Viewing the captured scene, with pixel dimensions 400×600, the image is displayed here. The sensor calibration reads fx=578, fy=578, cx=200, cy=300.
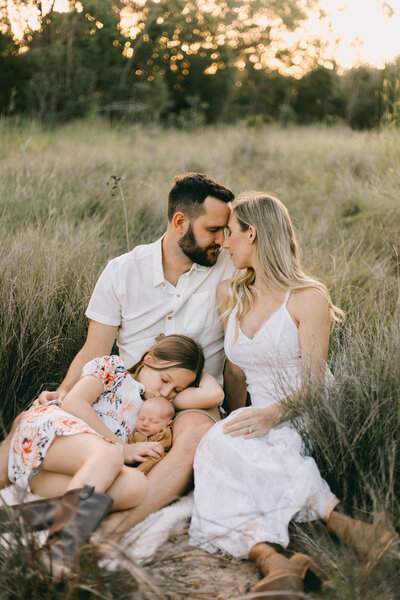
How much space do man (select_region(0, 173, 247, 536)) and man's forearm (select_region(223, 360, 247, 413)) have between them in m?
0.04

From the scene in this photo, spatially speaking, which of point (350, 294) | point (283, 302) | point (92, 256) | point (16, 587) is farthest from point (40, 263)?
Result: point (16, 587)

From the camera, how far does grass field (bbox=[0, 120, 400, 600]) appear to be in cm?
251

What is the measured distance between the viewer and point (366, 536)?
6.96ft

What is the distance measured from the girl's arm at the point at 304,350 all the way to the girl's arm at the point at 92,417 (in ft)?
1.32

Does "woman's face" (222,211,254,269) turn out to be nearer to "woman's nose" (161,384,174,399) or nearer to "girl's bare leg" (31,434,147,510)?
"woman's nose" (161,384,174,399)

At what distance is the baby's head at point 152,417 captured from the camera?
3053 mm

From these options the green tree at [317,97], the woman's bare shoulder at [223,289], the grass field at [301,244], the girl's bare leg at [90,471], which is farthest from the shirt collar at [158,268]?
the green tree at [317,97]

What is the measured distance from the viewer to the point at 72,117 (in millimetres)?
11359

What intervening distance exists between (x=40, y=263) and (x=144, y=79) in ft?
37.8

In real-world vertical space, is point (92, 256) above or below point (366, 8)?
below

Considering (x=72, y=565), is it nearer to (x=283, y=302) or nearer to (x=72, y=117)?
(x=283, y=302)

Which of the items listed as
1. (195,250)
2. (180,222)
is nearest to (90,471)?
(195,250)

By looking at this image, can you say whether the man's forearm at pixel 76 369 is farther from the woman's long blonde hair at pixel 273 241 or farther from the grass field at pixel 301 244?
the woman's long blonde hair at pixel 273 241

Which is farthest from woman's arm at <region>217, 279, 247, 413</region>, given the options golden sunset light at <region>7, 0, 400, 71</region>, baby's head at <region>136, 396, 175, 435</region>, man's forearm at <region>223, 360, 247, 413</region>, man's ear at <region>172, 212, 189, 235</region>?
golden sunset light at <region>7, 0, 400, 71</region>
